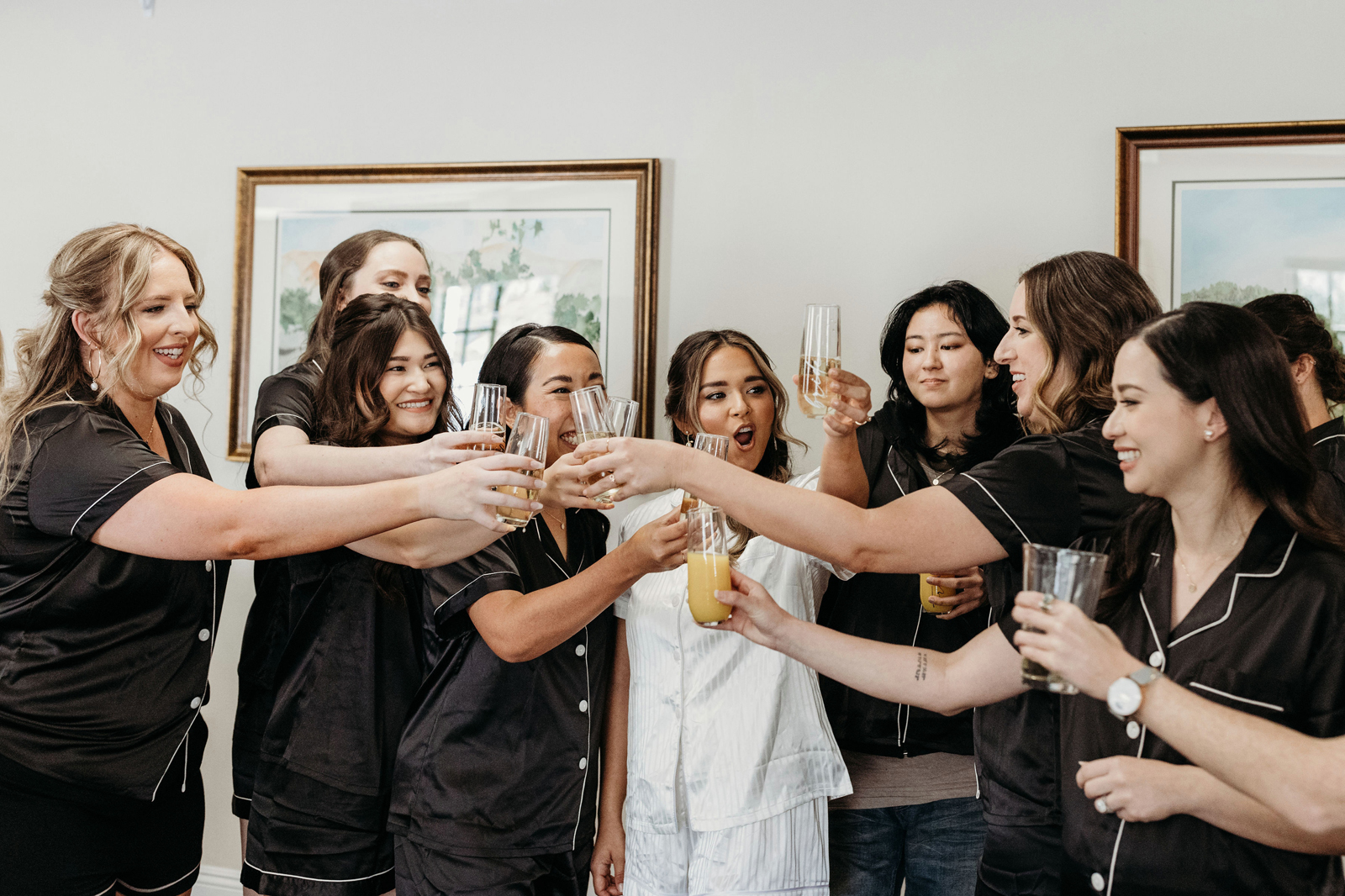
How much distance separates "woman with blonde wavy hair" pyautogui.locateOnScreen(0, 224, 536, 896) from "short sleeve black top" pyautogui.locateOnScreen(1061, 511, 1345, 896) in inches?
41.4

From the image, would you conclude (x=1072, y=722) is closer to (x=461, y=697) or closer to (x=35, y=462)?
(x=461, y=697)

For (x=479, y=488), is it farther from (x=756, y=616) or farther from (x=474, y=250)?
(x=474, y=250)

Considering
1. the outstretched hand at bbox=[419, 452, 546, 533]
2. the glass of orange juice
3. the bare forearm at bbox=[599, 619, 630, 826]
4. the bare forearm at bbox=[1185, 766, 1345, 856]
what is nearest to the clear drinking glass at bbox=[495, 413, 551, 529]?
the outstretched hand at bbox=[419, 452, 546, 533]

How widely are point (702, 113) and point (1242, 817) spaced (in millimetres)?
2451

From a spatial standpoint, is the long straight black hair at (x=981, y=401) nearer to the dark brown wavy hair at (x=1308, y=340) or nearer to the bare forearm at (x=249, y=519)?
the dark brown wavy hair at (x=1308, y=340)

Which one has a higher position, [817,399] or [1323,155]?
[1323,155]

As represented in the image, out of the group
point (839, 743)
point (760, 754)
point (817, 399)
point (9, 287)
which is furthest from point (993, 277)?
point (9, 287)

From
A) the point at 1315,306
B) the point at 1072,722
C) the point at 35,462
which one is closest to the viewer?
the point at 1072,722

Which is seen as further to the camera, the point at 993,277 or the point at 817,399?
the point at 993,277

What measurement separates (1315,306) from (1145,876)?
1.97m

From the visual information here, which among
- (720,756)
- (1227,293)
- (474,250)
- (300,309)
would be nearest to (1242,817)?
(720,756)

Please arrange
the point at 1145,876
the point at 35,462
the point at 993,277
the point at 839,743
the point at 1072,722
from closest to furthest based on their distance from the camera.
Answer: the point at 1145,876 < the point at 1072,722 < the point at 35,462 < the point at 839,743 < the point at 993,277

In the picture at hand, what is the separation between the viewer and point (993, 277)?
118 inches

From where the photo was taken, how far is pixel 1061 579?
1.38m
